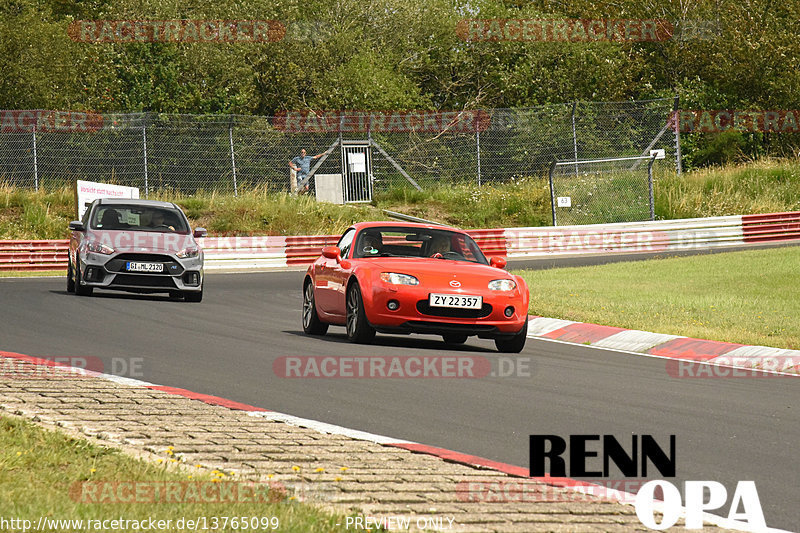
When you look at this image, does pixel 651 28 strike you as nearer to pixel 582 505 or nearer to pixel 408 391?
Answer: pixel 408 391

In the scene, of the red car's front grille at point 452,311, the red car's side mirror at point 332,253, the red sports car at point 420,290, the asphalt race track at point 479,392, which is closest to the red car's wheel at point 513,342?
the red sports car at point 420,290

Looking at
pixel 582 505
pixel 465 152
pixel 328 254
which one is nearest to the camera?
pixel 582 505

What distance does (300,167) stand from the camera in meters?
35.4

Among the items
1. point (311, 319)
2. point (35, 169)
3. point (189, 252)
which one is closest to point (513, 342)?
point (311, 319)

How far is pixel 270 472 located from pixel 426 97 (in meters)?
48.2

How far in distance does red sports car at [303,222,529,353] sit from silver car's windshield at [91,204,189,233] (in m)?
5.80

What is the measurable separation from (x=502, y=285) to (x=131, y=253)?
7.04 meters

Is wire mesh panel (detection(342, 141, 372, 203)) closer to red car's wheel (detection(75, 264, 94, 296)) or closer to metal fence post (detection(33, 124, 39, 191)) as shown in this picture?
metal fence post (detection(33, 124, 39, 191))

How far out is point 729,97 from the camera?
47.9 m

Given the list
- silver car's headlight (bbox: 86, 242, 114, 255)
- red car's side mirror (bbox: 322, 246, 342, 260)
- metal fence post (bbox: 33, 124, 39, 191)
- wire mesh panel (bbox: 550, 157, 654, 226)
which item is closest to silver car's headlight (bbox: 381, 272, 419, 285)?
red car's side mirror (bbox: 322, 246, 342, 260)

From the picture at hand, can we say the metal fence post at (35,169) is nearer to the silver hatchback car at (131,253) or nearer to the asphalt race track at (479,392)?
the silver hatchback car at (131,253)

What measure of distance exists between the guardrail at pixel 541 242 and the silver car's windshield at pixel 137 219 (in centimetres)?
883

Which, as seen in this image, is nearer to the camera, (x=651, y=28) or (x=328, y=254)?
(x=328, y=254)

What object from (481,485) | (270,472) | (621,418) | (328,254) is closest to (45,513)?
(270,472)
